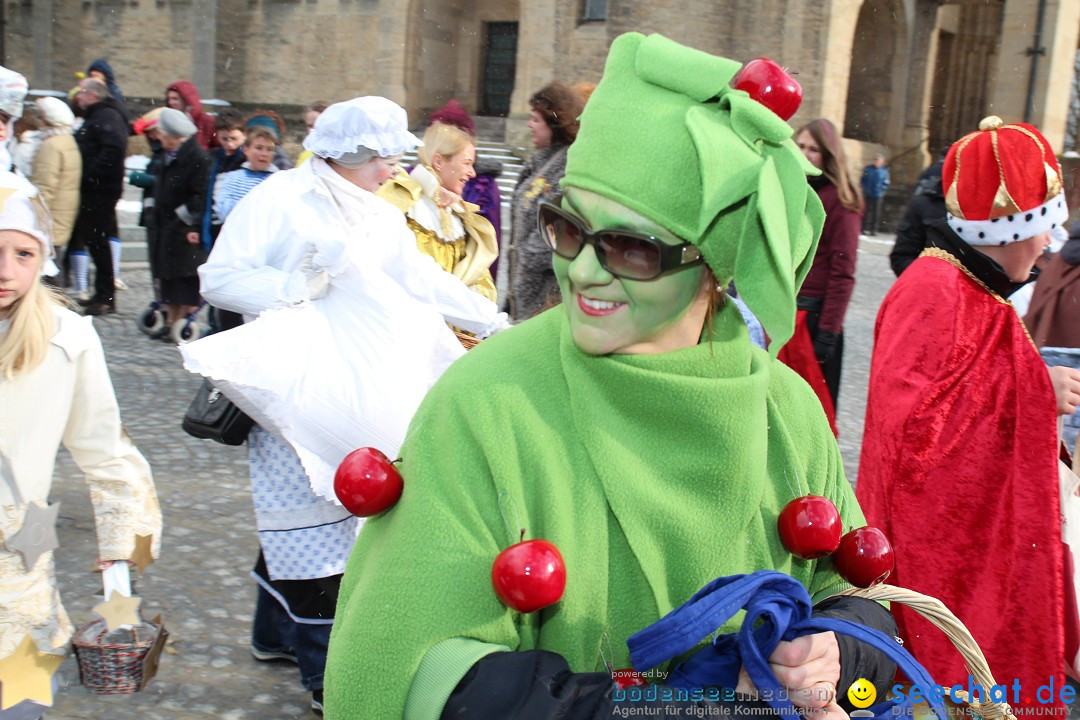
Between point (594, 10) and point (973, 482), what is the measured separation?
24.4 metres

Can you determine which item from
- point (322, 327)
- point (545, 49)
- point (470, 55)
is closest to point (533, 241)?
point (322, 327)

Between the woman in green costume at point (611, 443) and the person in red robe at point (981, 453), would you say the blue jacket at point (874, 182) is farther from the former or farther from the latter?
the woman in green costume at point (611, 443)

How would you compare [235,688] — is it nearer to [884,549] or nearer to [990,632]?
[990,632]

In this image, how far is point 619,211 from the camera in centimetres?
149

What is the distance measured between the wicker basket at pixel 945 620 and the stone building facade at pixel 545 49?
78.1 ft

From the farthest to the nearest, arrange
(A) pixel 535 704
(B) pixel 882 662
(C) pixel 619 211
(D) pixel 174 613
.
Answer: (D) pixel 174 613
(B) pixel 882 662
(C) pixel 619 211
(A) pixel 535 704

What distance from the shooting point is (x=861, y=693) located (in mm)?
1585

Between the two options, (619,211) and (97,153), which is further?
(97,153)

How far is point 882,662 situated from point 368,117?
8.68 feet

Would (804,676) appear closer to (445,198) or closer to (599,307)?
(599,307)

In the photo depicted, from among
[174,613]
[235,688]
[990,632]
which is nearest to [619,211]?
[990,632]

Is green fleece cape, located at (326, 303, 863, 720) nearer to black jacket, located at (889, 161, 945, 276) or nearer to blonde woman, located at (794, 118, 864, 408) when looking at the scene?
blonde woman, located at (794, 118, 864, 408)

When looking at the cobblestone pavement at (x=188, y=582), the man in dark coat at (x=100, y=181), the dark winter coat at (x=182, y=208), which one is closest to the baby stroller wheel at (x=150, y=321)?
the dark winter coat at (x=182, y=208)

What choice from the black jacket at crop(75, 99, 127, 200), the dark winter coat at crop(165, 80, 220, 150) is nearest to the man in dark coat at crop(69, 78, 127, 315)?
the black jacket at crop(75, 99, 127, 200)
